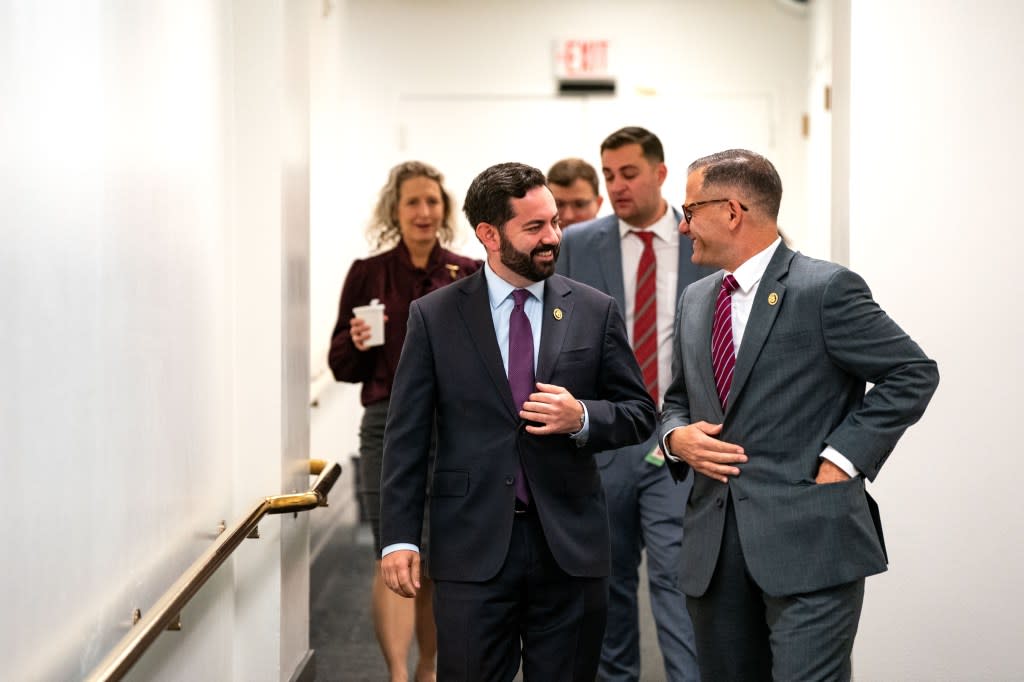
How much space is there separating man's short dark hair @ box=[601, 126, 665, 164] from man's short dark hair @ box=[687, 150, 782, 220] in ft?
4.55

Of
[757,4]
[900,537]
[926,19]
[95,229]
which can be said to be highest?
[757,4]

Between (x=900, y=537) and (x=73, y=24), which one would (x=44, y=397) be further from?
(x=900, y=537)

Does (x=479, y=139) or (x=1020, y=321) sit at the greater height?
(x=479, y=139)

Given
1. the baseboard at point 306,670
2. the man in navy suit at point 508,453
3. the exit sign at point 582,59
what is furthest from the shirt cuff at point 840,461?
the exit sign at point 582,59

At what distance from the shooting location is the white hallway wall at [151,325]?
2.03 meters

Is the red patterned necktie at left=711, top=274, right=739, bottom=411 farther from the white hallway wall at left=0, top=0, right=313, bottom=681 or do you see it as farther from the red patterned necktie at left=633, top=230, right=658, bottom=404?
the white hallway wall at left=0, top=0, right=313, bottom=681

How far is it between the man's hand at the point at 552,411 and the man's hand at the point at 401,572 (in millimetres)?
400

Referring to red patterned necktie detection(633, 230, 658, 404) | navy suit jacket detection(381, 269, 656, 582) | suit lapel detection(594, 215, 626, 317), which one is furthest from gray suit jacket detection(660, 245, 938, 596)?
suit lapel detection(594, 215, 626, 317)

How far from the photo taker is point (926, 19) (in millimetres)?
3725

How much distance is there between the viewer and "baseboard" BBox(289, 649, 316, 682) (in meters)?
4.21

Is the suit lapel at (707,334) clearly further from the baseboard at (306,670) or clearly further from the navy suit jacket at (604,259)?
the baseboard at (306,670)

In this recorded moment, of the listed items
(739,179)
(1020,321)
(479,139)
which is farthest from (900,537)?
(479,139)

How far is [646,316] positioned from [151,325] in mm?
1758

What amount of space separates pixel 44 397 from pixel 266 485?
1.76 metres
